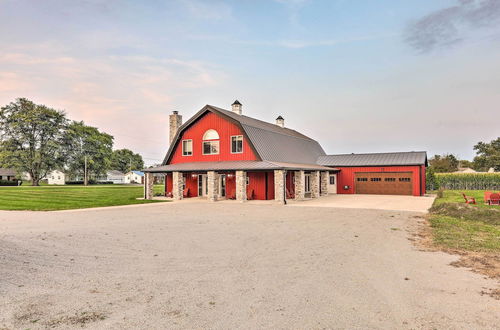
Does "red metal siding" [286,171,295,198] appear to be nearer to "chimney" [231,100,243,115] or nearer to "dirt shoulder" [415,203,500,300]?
"chimney" [231,100,243,115]

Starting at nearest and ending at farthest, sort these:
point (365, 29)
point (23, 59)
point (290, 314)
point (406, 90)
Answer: point (290, 314)
point (365, 29)
point (23, 59)
point (406, 90)

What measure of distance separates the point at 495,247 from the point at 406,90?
20.4 m

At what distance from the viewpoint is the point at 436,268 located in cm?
625

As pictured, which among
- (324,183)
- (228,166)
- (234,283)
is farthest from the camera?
(324,183)

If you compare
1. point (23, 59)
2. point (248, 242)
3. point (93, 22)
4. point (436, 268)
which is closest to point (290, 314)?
point (436, 268)

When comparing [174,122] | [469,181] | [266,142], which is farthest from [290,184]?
[469,181]

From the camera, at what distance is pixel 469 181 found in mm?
36969

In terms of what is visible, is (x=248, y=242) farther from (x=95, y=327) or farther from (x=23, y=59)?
(x=23, y=59)

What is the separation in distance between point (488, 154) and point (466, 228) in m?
78.0

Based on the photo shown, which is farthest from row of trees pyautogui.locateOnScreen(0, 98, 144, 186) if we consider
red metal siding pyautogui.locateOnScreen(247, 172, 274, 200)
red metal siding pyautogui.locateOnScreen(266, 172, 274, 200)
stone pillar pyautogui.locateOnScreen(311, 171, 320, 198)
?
stone pillar pyautogui.locateOnScreen(311, 171, 320, 198)

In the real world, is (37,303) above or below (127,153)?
below

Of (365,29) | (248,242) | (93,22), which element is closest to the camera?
(248,242)

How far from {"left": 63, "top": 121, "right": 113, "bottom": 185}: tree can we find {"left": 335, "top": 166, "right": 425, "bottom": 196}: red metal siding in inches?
2048

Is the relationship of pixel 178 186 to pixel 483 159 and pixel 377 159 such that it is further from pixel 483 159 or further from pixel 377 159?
pixel 483 159
